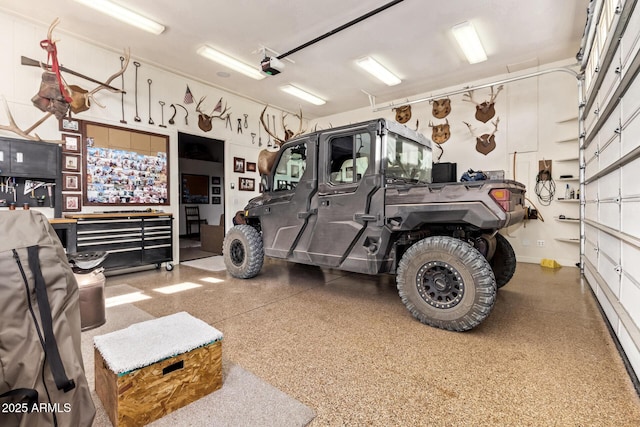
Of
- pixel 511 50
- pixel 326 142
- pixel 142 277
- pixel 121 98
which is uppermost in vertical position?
pixel 511 50

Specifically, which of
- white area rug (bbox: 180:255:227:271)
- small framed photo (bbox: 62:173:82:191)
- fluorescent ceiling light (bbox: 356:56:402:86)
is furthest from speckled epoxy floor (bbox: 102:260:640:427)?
fluorescent ceiling light (bbox: 356:56:402:86)

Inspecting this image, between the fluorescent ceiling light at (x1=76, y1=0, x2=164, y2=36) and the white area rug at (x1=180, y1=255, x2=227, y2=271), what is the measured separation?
3509 millimetres

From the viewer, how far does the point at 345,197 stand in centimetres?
302

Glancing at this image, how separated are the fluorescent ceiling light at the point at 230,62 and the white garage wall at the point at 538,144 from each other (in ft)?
13.6

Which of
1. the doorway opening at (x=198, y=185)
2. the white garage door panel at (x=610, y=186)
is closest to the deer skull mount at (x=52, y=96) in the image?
the doorway opening at (x=198, y=185)

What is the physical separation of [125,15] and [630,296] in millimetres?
5668

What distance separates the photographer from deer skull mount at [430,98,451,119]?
19.6ft

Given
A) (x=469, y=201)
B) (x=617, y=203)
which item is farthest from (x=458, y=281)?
(x=617, y=203)

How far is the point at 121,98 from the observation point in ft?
15.3

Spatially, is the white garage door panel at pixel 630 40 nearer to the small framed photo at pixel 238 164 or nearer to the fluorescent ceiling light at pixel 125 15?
the fluorescent ceiling light at pixel 125 15

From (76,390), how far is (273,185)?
3.03 meters

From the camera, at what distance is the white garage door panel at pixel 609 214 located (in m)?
2.27

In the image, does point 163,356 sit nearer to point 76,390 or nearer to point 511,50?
point 76,390

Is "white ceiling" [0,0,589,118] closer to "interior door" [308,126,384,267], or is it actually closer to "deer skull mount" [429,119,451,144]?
"deer skull mount" [429,119,451,144]
